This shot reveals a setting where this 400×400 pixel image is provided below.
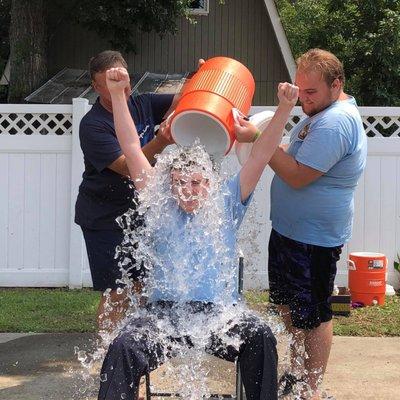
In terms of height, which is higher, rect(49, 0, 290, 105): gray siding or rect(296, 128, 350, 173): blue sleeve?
rect(49, 0, 290, 105): gray siding

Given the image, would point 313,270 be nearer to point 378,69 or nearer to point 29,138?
point 29,138

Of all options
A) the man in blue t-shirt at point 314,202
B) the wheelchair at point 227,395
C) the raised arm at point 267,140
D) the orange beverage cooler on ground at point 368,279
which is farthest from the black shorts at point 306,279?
the orange beverage cooler on ground at point 368,279

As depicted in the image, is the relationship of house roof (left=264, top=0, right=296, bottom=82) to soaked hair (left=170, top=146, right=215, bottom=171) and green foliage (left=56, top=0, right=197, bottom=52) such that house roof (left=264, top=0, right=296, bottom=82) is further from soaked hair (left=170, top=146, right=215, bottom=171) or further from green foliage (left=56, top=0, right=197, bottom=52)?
soaked hair (left=170, top=146, right=215, bottom=171)

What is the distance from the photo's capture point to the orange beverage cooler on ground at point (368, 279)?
223 inches

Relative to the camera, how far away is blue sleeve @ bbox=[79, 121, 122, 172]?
3426mm

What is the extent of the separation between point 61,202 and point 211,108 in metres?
3.46

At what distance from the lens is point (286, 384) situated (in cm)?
366

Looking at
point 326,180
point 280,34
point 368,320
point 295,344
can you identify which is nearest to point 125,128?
point 326,180

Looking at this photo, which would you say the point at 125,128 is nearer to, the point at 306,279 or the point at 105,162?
the point at 105,162

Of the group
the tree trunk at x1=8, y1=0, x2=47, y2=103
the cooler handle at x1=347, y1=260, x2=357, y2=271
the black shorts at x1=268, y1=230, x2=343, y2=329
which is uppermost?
the tree trunk at x1=8, y1=0, x2=47, y2=103

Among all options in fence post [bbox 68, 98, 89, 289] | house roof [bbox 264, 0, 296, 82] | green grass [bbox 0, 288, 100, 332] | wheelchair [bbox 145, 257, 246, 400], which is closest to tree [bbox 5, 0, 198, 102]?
house roof [bbox 264, 0, 296, 82]

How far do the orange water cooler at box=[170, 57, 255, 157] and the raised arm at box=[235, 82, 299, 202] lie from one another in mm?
133

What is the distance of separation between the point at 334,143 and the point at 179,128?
0.70m

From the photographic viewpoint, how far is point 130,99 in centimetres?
375
